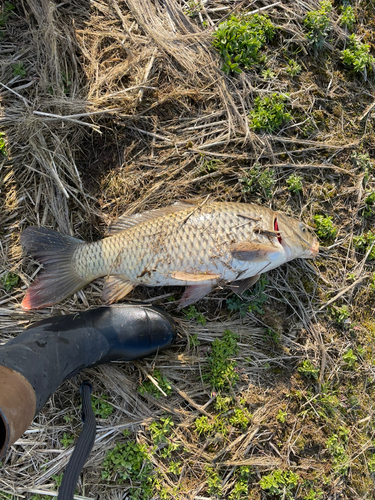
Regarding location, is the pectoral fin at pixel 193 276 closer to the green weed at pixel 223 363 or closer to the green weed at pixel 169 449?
the green weed at pixel 223 363

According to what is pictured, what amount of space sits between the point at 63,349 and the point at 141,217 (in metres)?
1.19

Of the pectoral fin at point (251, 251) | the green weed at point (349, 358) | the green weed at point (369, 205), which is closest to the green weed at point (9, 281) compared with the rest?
the pectoral fin at point (251, 251)

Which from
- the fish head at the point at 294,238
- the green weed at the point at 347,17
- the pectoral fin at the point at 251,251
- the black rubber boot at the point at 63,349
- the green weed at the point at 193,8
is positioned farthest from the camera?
the green weed at the point at 347,17

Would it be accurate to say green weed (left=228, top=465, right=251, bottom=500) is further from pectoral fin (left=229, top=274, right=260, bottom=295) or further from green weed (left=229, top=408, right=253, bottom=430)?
pectoral fin (left=229, top=274, right=260, bottom=295)

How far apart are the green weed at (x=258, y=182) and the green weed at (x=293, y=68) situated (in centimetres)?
95

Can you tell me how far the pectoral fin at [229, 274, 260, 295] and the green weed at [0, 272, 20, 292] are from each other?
1.85 metres

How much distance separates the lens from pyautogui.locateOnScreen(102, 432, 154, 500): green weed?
2861mm

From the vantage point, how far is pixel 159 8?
10.3 feet

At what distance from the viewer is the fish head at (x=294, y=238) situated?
2795mm

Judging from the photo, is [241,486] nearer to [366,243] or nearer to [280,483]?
[280,483]

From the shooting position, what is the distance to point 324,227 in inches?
126

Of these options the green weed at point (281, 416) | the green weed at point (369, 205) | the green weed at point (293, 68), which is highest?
the green weed at point (293, 68)

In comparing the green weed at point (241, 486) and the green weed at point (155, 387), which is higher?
the green weed at point (155, 387)

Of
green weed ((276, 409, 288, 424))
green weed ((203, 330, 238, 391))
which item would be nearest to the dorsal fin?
green weed ((203, 330, 238, 391))
